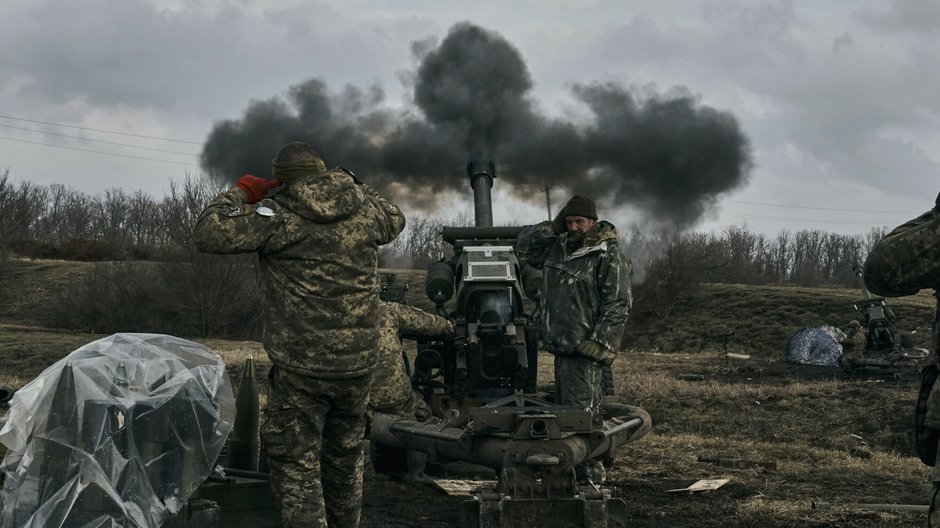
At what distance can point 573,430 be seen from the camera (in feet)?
17.7

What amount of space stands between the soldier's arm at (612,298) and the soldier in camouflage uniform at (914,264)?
2.77m

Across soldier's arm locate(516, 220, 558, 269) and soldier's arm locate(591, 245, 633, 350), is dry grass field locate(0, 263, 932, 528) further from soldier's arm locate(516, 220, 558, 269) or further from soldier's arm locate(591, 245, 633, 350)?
soldier's arm locate(516, 220, 558, 269)

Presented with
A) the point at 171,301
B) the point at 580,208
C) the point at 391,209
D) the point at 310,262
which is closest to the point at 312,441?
the point at 310,262

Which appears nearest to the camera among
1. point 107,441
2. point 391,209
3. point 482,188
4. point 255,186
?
point 107,441

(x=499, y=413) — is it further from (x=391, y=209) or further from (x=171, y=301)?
(x=171, y=301)

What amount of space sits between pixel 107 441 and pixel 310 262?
1.14m

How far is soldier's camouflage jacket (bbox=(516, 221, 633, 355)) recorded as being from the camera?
21.0ft

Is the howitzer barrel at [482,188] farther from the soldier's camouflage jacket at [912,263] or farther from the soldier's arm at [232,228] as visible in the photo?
the soldier's camouflage jacket at [912,263]

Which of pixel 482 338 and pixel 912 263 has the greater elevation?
pixel 912 263

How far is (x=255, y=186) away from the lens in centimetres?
471

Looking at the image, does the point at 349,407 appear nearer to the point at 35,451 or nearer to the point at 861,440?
the point at 35,451

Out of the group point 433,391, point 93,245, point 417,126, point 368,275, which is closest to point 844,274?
point 93,245

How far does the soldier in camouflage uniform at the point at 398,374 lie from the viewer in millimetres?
7230

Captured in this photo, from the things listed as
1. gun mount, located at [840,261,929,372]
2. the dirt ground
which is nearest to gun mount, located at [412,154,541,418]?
the dirt ground
